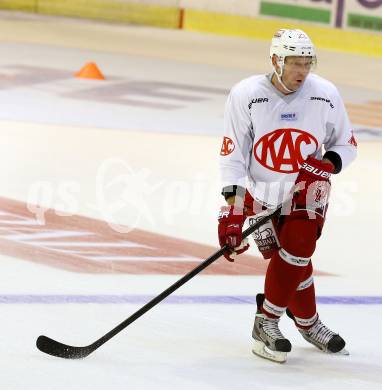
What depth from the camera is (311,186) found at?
5.53m

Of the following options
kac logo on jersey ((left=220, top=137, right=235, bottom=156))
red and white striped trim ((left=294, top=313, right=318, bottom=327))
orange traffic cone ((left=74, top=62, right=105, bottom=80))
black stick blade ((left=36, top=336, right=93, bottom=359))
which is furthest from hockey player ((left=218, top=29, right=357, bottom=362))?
orange traffic cone ((left=74, top=62, right=105, bottom=80))

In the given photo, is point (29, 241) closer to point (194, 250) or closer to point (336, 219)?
point (194, 250)

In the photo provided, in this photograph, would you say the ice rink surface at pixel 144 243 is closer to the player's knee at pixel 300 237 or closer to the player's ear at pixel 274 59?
the player's knee at pixel 300 237

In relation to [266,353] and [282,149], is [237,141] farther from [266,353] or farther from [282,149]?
[266,353]

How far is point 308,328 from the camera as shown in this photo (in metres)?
5.76

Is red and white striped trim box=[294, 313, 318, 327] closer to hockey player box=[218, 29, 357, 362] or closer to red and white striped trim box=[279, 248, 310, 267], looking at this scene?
hockey player box=[218, 29, 357, 362]

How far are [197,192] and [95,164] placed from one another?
3.32 ft

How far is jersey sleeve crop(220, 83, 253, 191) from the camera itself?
5527 millimetres

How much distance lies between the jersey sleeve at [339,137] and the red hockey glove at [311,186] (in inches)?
4.1

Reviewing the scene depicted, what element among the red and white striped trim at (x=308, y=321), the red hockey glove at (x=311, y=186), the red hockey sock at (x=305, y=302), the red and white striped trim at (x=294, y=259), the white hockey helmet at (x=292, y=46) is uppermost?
the white hockey helmet at (x=292, y=46)

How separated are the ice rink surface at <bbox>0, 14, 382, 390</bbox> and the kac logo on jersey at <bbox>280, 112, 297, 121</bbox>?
1.02 metres

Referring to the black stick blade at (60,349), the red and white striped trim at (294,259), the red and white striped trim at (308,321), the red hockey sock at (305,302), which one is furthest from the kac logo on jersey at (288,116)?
the black stick blade at (60,349)

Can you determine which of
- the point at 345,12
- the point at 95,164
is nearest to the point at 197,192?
the point at 95,164

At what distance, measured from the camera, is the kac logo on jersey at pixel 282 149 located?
5.54 m
